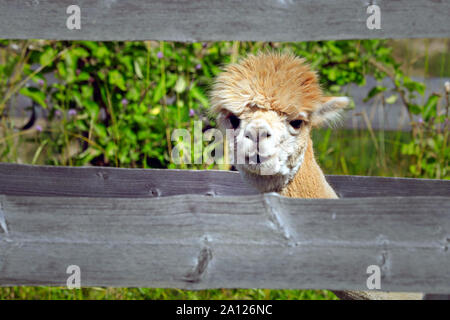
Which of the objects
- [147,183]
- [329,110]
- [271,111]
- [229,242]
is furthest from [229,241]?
[147,183]

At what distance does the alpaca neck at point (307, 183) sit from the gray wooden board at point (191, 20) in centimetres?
56

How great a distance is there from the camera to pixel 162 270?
1.53 meters

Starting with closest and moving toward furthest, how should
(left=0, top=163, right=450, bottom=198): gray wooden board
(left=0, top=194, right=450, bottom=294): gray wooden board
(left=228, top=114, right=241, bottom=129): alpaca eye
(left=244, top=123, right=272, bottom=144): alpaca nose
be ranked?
(left=0, top=194, right=450, bottom=294): gray wooden board < (left=244, top=123, right=272, bottom=144): alpaca nose < (left=228, top=114, right=241, bottom=129): alpaca eye < (left=0, top=163, right=450, bottom=198): gray wooden board

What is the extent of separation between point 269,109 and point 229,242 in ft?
1.76

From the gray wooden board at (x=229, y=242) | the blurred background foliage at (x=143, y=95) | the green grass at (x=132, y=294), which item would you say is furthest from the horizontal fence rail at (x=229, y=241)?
the blurred background foliage at (x=143, y=95)

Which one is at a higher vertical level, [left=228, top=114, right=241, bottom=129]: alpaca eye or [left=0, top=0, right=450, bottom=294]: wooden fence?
[left=228, top=114, right=241, bottom=129]: alpaca eye

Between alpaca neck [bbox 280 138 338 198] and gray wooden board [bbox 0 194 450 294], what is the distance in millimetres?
601

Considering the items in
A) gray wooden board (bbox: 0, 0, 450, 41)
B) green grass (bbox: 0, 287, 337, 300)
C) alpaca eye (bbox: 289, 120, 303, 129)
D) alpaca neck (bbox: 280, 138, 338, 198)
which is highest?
gray wooden board (bbox: 0, 0, 450, 41)

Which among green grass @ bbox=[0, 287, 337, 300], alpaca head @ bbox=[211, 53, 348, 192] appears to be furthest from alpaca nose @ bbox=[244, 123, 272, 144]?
green grass @ bbox=[0, 287, 337, 300]

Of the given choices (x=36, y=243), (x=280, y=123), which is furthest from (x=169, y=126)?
(x=36, y=243)

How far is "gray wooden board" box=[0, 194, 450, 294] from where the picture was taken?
4.91 ft

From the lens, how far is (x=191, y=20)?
6.00 ft

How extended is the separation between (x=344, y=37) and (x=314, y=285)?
33.8 inches

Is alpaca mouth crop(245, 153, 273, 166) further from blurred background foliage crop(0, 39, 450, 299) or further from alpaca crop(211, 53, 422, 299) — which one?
blurred background foliage crop(0, 39, 450, 299)
